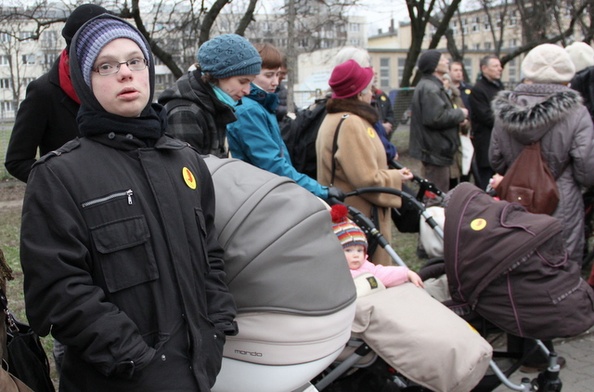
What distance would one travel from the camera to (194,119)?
3.07m

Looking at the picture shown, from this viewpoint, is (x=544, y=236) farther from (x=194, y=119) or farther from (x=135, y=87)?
(x=135, y=87)

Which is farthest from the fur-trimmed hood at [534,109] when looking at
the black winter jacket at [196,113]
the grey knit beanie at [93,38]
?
the grey knit beanie at [93,38]

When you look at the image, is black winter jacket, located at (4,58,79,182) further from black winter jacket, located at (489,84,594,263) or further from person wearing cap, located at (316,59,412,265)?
black winter jacket, located at (489,84,594,263)

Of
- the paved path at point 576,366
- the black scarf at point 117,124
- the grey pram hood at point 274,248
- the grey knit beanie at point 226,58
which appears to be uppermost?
the grey knit beanie at point 226,58

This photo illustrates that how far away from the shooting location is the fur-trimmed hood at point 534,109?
163 inches

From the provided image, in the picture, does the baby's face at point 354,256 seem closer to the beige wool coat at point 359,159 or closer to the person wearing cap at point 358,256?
the person wearing cap at point 358,256

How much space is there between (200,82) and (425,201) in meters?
2.20

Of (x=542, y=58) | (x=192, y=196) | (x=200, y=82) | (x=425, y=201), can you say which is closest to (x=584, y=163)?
(x=542, y=58)

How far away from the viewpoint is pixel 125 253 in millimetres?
1855

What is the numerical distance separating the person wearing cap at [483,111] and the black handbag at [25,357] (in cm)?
601

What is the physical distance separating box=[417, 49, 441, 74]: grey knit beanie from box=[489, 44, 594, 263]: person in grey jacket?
1.92 meters

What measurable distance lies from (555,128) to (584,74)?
6.25 feet

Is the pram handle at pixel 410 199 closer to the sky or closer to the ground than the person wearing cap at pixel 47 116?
closer to the ground

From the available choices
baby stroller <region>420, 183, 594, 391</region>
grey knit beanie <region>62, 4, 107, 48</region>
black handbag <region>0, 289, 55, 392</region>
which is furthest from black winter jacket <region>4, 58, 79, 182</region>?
baby stroller <region>420, 183, 594, 391</region>
